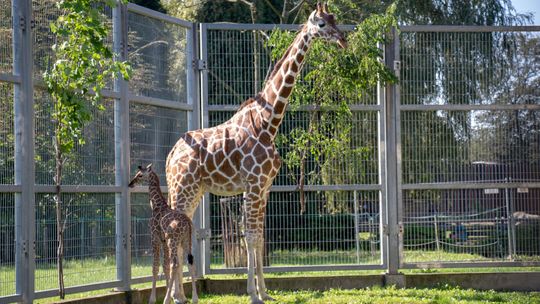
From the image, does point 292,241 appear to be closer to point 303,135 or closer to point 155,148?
point 303,135

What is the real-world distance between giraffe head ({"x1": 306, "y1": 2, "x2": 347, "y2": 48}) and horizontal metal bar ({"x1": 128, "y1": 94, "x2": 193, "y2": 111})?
101 inches

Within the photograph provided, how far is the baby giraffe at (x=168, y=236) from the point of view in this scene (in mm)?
→ 10398

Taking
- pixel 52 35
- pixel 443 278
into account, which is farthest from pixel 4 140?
pixel 443 278

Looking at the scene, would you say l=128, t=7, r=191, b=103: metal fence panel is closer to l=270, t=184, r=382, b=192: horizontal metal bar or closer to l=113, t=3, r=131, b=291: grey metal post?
l=113, t=3, r=131, b=291: grey metal post

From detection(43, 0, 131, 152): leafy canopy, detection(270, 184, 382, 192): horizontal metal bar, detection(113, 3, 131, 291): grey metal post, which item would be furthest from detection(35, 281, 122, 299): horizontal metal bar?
detection(270, 184, 382, 192): horizontal metal bar

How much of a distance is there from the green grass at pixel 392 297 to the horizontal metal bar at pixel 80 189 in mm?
2055

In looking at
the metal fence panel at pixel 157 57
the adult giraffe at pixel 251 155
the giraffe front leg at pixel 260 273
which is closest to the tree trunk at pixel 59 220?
the adult giraffe at pixel 251 155

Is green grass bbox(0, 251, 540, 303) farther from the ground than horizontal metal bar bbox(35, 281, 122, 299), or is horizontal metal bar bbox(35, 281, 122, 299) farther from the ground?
green grass bbox(0, 251, 540, 303)

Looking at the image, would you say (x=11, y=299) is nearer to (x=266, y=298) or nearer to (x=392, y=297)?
(x=266, y=298)

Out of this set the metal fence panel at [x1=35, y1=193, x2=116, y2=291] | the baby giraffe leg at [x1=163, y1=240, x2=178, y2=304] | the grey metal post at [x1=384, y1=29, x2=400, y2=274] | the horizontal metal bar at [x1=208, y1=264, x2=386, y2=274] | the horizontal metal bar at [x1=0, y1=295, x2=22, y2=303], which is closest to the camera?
the horizontal metal bar at [x1=0, y1=295, x2=22, y2=303]

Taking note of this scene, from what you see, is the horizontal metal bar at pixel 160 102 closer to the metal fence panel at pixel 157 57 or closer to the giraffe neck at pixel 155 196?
the metal fence panel at pixel 157 57

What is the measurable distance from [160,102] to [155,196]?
2116mm

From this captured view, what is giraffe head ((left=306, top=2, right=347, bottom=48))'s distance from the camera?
11.4 metres

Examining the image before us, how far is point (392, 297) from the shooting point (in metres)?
12.0
